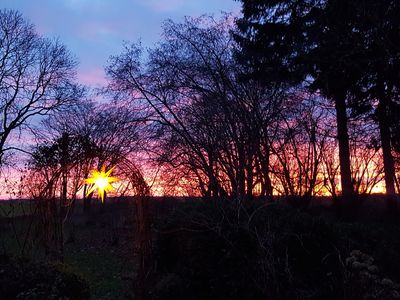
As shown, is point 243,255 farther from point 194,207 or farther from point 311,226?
point 194,207

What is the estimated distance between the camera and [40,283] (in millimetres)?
6051

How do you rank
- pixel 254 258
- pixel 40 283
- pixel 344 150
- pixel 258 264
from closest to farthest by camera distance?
pixel 40 283 < pixel 258 264 < pixel 254 258 < pixel 344 150

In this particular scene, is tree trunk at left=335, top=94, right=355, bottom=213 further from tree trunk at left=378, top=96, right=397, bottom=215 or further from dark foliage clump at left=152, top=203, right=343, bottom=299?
dark foliage clump at left=152, top=203, right=343, bottom=299

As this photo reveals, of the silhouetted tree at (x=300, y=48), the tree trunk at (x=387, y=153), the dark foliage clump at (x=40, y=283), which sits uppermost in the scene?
the silhouetted tree at (x=300, y=48)

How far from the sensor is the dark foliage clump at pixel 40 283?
5.77 m

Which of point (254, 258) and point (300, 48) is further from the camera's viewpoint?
point (300, 48)

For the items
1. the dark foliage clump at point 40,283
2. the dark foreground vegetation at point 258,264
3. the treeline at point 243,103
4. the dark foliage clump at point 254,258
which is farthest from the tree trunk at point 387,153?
the dark foliage clump at point 40,283

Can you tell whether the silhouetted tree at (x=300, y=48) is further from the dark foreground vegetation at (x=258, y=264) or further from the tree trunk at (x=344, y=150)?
the dark foreground vegetation at (x=258, y=264)

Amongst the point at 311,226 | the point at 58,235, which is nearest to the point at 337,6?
the point at 311,226

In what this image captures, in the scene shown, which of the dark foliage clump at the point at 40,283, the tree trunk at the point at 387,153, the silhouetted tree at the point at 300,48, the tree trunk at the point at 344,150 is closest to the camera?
the dark foliage clump at the point at 40,283

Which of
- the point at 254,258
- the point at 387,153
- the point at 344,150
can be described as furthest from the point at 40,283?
the point at 387,153

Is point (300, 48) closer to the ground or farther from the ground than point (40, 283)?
farther from the ground

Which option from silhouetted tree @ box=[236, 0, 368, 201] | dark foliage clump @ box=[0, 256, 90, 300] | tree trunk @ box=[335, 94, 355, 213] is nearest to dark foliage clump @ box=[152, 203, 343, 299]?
dark foliage clump @ box=[0, 256, 90, 300]

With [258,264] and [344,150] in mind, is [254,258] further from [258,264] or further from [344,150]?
[344,150]
